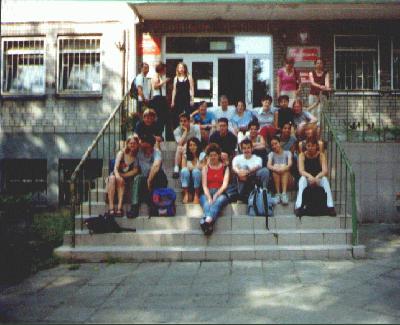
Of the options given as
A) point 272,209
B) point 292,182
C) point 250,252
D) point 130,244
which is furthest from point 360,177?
point 130,244

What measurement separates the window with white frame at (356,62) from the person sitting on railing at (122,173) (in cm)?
712

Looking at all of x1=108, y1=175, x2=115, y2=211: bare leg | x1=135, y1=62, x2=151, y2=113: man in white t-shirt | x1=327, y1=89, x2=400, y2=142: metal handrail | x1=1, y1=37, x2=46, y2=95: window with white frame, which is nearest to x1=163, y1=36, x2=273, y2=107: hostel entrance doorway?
x1=327, y1=89, x2=400, y2=142: metal handrail

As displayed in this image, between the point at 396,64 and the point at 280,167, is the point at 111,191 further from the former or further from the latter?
the point at 396,64

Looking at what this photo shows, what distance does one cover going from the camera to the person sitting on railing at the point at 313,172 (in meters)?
8.05

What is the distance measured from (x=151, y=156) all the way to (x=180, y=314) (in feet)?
13.2

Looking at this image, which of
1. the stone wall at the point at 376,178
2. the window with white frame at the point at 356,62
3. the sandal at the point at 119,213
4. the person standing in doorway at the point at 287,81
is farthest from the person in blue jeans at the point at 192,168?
the window with white frame at the point at 356,62

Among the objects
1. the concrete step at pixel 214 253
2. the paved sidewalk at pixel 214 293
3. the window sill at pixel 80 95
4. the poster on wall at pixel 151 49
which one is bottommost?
the paved sidewalk at pixel 214 293

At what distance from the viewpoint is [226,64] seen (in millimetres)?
13461

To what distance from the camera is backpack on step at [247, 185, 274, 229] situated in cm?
796

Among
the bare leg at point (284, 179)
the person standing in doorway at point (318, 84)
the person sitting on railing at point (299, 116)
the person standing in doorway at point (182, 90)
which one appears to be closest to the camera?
the bare leg at point (284, 179)

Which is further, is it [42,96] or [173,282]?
[42,96]

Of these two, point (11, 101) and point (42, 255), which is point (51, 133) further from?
point (42, 255)

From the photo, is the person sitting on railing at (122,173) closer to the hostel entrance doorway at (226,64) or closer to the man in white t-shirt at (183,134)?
the man in white t-shirt at (183,134)

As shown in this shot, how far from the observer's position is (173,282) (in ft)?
21.0
